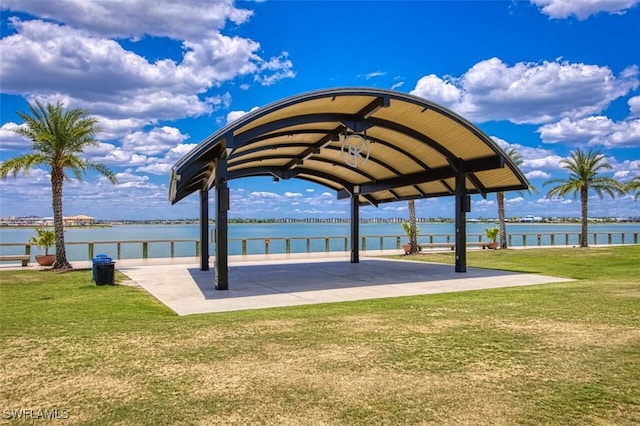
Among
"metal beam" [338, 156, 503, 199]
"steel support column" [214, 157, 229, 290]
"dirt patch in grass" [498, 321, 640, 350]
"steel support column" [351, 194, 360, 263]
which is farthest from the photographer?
"steel support column" [351, 194, 360, 263]

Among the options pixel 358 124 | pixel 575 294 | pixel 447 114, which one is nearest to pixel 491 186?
pixel 447 114

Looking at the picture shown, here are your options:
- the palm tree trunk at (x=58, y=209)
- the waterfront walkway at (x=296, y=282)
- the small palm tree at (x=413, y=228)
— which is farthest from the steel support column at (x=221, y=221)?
the small palm tree at (x=413, y=228)

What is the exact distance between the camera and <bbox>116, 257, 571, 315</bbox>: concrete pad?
1106 centimetres

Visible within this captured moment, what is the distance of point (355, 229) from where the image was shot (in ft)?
74.6

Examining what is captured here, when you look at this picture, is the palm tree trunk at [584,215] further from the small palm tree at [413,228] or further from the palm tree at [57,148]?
the palm tree at [57,148]

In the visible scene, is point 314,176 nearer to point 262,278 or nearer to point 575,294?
point 262,278

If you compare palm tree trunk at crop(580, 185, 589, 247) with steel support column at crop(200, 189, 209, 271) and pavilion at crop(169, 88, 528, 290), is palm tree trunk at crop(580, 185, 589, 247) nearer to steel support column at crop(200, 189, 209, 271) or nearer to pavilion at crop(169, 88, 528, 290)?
pavilion at crop(169, 88, 528, 290)

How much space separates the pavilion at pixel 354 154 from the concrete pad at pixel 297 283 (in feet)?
3.58

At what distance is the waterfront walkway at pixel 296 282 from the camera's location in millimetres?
11070

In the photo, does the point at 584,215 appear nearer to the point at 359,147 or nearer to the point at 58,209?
the point at 359,147

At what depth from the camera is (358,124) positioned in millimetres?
14648

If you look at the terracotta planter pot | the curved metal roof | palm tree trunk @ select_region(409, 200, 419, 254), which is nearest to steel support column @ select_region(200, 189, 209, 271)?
the curved metal roof

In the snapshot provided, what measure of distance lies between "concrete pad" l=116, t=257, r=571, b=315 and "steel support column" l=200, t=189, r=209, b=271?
43 cm

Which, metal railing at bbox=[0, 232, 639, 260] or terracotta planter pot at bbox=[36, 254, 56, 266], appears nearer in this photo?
terracotta planter pot at bbox=[36, 254, 56, 266]
